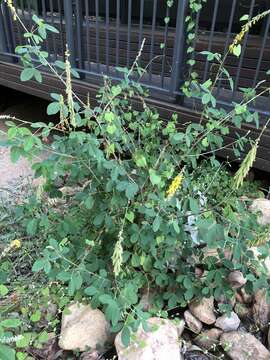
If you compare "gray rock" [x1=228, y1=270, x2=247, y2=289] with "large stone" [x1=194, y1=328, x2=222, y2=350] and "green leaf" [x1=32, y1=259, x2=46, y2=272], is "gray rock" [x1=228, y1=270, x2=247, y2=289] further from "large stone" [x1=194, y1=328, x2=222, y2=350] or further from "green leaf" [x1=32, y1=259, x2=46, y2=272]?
"green leaf" [x1=32, y1=259, x2=46, y2=272]

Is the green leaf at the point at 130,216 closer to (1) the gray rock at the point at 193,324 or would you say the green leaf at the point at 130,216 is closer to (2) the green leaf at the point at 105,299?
(2) the green leaf at the point at 105,299

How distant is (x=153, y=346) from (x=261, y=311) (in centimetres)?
72

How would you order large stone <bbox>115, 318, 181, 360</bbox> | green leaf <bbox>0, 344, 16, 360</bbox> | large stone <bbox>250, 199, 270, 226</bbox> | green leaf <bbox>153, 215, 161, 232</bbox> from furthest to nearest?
large stone <bbox>250, 199, 270, 226</bbox> → large stone <bbox>115, 318, 181, 360</bbox> → green leaf <bbox>153, 215, 161, 232</bbox> → green leaf <bbox>0, 344, 16, 360</bbox>

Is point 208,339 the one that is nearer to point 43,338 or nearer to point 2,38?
point 43,338

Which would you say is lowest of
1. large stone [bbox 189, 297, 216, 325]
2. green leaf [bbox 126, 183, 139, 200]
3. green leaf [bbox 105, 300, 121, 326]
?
large stone [bbox 189, 297, 216, 325]

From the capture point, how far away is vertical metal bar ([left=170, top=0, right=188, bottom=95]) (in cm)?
272

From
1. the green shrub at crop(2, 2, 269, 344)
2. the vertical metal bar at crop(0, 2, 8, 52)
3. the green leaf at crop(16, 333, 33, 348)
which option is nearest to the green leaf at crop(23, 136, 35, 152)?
the green shrub at crop(2, 2, 269, 344)

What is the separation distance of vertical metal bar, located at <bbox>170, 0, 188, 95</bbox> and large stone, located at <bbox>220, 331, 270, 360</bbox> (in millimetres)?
2051

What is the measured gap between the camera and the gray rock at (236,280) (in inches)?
80.3

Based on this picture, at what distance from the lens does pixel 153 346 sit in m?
1.66

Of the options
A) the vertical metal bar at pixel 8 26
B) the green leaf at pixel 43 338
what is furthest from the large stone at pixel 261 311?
the vertical metal bar at pixel 8 26

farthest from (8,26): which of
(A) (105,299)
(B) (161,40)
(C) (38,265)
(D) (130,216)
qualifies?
(A) (105,299)

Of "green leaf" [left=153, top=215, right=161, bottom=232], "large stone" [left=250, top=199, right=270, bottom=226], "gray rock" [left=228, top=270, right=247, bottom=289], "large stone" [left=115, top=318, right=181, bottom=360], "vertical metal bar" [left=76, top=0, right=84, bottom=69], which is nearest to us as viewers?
"green leaf" [left=153, top=215, right=161, bottom=232]

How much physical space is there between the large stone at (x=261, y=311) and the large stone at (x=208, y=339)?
246 mm
